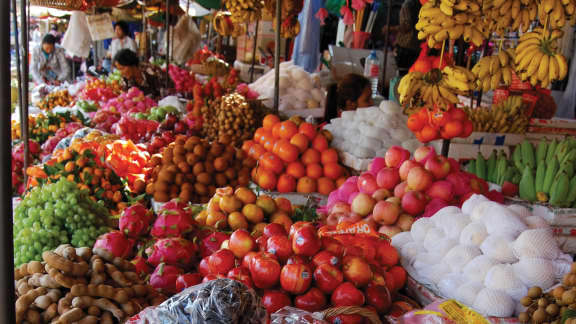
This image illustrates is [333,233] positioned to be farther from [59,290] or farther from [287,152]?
[287,152]

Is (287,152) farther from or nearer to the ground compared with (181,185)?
farther from the ground

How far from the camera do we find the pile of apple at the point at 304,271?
5.09 feet

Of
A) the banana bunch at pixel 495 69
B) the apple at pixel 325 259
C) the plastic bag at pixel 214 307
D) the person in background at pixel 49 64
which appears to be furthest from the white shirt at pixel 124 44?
the plastic bag at pixel 214 307

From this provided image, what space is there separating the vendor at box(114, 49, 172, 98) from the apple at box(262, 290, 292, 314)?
5814 millimetres

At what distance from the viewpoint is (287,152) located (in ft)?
11.2

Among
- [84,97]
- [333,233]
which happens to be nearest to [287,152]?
[333,233]

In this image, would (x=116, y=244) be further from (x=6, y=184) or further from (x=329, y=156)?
(x=329, y=156)

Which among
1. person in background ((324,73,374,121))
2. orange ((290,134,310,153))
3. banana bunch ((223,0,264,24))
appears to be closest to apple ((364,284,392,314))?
orange ((290,134,310,153))

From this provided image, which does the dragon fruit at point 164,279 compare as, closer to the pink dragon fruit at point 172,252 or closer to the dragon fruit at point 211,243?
the pink dragon fruit at point 172,252

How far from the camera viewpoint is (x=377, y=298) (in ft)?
5.38

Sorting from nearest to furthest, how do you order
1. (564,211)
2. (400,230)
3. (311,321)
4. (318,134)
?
(311,321) < (400,230) < (564,211) < (318,134)

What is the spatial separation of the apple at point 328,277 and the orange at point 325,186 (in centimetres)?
179

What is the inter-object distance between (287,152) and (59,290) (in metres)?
2.13

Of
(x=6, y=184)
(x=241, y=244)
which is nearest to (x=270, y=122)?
(x=241, y=244)
